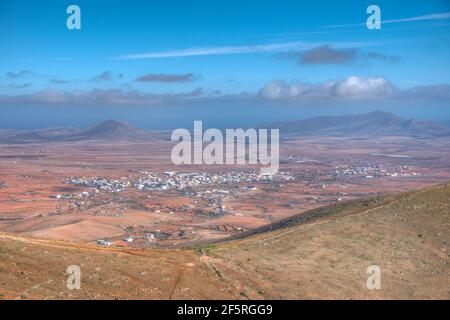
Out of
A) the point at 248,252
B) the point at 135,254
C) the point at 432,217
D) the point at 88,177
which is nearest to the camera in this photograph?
the point at 135,254

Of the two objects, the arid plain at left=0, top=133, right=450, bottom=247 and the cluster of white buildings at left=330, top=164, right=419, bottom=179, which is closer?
the arid plain at left=0, top=133, right=450, bottom=247

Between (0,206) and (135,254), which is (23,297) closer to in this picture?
(135,254)

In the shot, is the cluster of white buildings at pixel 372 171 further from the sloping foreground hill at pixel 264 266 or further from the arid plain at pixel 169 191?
the sloping foreground hill at pixel 264 266

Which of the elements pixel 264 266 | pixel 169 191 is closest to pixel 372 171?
pixel 169 191

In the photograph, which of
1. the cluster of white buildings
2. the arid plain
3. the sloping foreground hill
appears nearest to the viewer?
the sloping foreground hill

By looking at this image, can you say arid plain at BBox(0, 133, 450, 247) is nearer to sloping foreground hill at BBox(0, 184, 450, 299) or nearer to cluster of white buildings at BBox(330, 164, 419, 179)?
cluster of white buildings at BBox(330, 164, 419, 179)

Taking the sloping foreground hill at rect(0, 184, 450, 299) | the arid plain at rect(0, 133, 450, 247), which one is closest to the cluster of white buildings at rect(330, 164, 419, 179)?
the arid plain at rect(0, 133, 450, 247)

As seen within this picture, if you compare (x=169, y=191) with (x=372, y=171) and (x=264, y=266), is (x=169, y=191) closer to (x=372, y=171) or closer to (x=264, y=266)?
(x=372, y=171)

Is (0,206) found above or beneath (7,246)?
beneath
